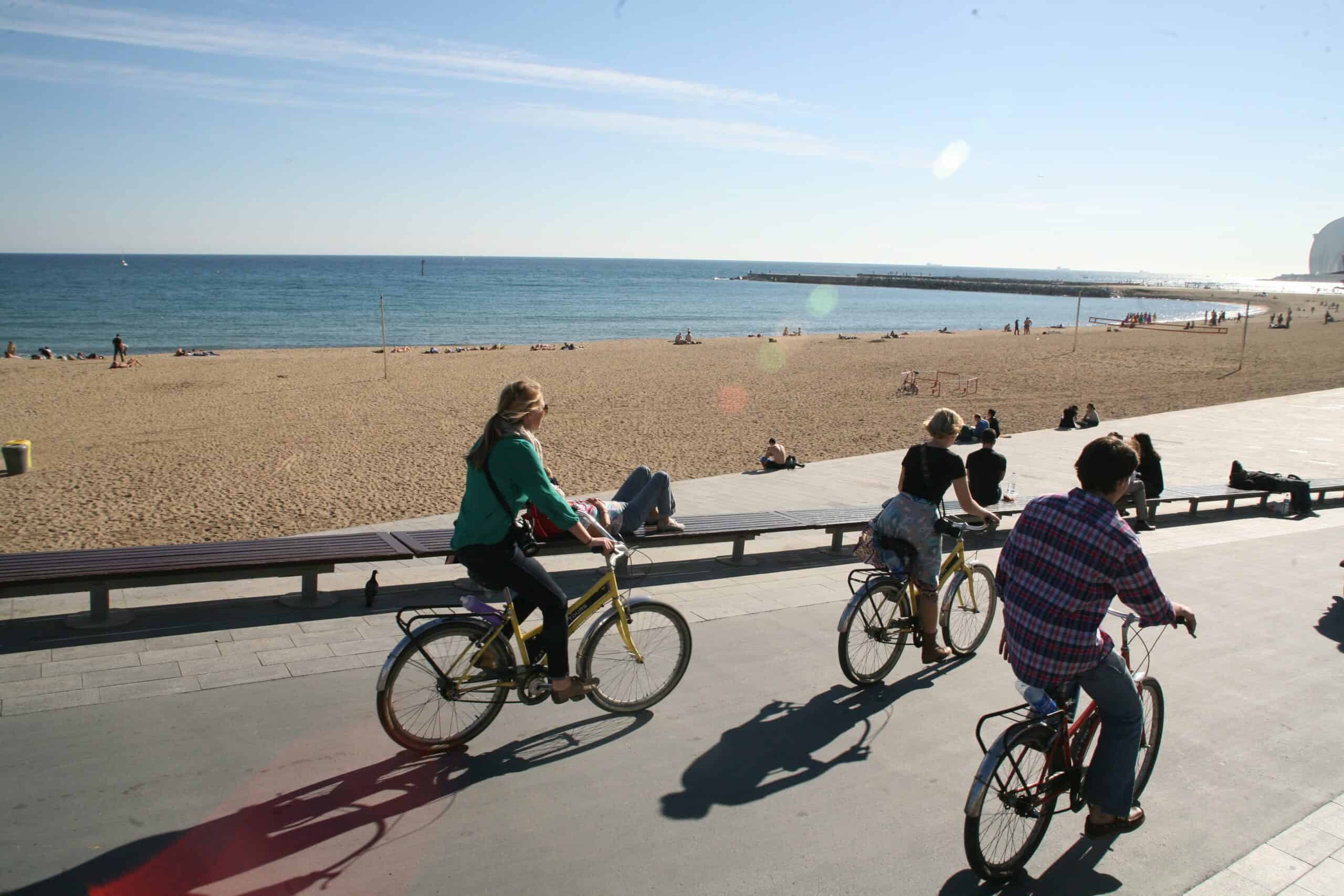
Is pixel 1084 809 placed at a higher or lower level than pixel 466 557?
lower

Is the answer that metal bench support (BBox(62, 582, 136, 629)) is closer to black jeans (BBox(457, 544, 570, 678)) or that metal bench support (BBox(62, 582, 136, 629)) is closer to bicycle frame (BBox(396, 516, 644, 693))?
bicycle frame (BBox(396, 516, 644, 693))

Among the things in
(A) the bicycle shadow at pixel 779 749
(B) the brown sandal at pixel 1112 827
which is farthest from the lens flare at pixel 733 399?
(B) the brown sandal at pixel 1112 827

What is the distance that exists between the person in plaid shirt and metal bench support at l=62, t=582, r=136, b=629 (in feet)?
16.3

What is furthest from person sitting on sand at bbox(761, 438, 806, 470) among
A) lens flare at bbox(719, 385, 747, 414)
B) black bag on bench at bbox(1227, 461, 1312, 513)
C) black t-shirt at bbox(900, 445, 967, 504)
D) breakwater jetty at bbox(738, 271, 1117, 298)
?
breakwater jetty at bbox(738, 271, 1117, 298)

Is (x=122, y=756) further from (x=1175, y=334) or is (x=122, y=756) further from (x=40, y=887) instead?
(x=1175, y=334)

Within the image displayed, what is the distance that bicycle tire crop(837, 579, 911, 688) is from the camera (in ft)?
16.6

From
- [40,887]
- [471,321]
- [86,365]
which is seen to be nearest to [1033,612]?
[40,887]

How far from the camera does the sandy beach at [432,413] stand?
38.0 feet

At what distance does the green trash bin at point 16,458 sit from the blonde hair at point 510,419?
39.4ft

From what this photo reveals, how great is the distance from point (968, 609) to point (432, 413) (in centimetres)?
1613

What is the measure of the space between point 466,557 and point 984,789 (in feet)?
7.56

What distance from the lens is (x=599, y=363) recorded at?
3322 centimetres

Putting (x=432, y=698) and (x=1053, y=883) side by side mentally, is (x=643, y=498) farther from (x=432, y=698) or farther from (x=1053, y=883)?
(x=1053, y=883)

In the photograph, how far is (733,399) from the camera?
2328cm
